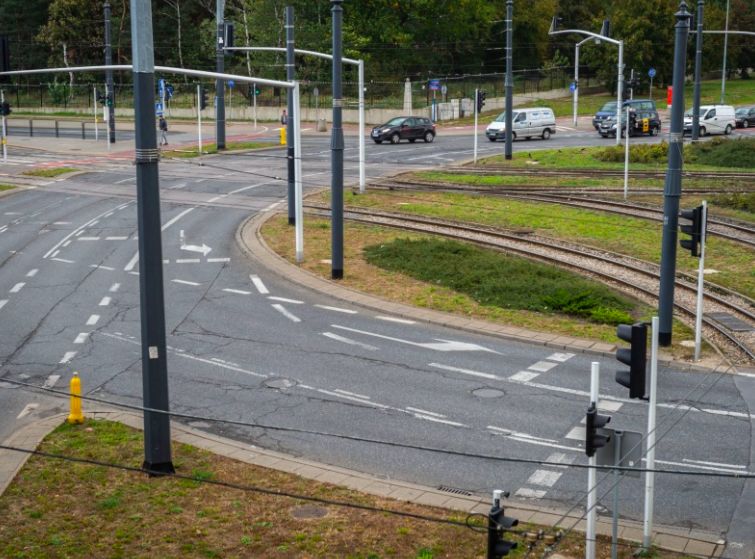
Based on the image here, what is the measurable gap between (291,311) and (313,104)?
6056 cm

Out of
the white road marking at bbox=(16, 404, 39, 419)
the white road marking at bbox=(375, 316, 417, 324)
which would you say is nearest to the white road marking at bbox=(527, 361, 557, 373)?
the white road marking at bbox=(375, 316, 417, 324)

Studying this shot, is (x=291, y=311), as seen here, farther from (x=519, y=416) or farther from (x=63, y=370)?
(x=519, y=416)

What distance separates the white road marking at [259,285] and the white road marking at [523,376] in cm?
856

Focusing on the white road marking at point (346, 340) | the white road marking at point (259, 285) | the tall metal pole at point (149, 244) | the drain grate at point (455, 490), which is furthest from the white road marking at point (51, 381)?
the drain grate at point (455, 490)

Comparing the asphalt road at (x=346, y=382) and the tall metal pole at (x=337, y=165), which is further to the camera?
Answer: the tall metal pole at (x=337, y=165)

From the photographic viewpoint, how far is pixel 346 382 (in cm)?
1805

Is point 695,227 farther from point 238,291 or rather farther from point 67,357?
point 67,357

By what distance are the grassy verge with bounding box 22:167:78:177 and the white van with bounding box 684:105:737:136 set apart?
33815 mm

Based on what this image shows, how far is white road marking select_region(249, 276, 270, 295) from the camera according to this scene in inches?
1001

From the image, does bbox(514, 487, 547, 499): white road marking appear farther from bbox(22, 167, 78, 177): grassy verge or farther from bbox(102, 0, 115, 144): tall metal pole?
bbox(102, 0, 115, 144): tall metal pole

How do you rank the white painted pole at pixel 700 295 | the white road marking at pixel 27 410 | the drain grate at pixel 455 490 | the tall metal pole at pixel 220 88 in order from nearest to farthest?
the drain grate at pixel 455 490, the white road marking at pixel 27 410, the white painted pole at pixel 700 295, the tall metal pole at pixel 220 88

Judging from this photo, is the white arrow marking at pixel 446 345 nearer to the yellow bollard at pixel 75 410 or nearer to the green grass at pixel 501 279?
the green grass at pixel 501 279

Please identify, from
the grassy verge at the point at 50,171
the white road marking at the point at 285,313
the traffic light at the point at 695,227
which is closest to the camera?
the traffic light at the point at 695,227

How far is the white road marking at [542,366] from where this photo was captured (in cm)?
1877
